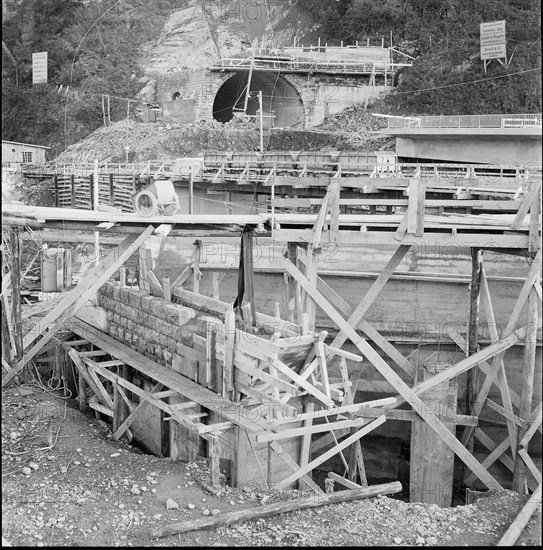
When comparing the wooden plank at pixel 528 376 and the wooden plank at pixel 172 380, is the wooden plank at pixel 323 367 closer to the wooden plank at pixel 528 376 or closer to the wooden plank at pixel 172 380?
the wooden plank at pixel 172 380

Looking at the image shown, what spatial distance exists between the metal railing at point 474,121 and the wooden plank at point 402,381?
707 centimetres

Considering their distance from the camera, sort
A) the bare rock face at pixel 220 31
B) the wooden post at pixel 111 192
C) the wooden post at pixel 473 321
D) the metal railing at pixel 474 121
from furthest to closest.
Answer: the wooden post at pixel 111 192 < the bare rock face at pixel 220 31 < the metal railing at pixel 474 121 < the wooden post at pixel 473 321

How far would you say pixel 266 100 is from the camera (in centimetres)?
2556

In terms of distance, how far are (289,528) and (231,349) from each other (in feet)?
8.10

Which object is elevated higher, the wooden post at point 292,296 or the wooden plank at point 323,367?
the wooden post at point 292,296

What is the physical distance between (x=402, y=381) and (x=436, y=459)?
206 cm

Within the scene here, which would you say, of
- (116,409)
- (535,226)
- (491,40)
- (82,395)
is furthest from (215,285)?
(491,40)

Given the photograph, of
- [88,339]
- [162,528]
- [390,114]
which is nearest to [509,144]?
[390,114]

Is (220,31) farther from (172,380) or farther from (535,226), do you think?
(535,226)

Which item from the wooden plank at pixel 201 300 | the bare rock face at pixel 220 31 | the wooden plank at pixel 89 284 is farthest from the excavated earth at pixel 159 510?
the bare rock face at pixel 220 31

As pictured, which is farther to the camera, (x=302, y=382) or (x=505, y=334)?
(x=505, y=334)

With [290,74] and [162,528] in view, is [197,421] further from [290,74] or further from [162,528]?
[290,74]

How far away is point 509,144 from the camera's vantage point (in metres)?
17.8

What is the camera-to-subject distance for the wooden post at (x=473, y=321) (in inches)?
516
